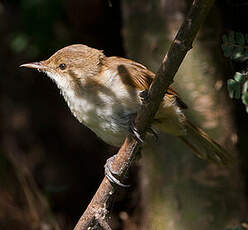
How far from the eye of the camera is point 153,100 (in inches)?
89.8

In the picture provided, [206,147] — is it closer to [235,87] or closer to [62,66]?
[235,87]

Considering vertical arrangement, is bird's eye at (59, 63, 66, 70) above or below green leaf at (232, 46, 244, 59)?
below

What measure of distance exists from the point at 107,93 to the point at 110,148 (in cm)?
207

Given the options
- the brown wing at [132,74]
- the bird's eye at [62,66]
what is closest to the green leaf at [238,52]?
the brown wing at [132,74]

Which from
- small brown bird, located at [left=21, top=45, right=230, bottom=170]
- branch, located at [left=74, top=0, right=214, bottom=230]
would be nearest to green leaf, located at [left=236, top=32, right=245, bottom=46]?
branch, located at [left=74, top=0, right=214, bottom=230]

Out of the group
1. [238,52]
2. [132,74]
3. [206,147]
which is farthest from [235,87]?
[206,147]

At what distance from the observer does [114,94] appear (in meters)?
2.86

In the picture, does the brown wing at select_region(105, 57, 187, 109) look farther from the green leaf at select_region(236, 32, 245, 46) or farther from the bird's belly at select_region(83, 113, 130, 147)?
the green leaf at select_region(236, 32, 245, 46)

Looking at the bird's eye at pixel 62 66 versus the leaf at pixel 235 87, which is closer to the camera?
the leaf at pixel 235 87

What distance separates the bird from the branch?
0.26 meters

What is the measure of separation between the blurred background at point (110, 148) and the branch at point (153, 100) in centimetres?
82

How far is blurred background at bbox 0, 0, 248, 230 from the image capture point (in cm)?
354

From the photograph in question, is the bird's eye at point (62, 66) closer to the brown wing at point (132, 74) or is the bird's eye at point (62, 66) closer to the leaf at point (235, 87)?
the brown wing at point (132, 74)

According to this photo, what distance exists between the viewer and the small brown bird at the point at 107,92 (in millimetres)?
2865
